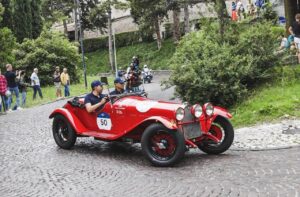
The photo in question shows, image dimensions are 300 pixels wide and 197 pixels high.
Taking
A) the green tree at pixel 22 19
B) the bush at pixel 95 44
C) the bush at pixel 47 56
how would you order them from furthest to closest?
the bush at pixel 95 44, the green tree at pixel 22 19, the bush at pixel 47 56

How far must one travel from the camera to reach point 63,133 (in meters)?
11.5

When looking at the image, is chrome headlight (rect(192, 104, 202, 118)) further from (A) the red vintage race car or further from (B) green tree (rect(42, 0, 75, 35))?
(B) green tree (rect(42, 0, 75, 35))

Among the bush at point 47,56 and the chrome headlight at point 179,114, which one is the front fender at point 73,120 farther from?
the bush at point 47,56

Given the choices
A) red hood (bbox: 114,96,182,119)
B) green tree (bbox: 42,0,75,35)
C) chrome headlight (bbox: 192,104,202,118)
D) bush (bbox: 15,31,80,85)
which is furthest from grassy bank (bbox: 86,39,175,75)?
chrome headlight (bbox: 192,104,202,118)

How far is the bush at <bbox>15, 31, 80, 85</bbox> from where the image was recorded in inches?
1362

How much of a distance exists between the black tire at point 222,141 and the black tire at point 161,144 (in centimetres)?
105

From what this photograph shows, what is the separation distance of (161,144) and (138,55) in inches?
1633

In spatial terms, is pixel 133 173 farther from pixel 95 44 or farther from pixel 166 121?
pixel 95 44

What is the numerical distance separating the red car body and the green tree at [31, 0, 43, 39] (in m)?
29.1

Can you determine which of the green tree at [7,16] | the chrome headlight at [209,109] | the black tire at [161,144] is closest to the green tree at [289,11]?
the chrome headlight at [209,109]

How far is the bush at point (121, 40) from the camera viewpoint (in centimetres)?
5272

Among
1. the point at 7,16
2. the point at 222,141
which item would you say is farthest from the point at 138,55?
the point at 222,141

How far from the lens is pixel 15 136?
13.5 meters

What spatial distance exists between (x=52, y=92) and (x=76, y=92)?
1.35m
